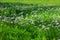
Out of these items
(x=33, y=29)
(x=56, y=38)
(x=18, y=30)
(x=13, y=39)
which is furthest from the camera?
(x=33, y=29)

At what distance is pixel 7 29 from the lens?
914 centimetres

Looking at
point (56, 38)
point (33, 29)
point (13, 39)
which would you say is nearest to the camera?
point (13, 39)

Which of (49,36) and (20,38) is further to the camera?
(49,36)

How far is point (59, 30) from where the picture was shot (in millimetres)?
10086

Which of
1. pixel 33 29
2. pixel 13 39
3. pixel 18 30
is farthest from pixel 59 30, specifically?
pixel 13 39

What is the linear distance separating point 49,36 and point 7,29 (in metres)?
1.59

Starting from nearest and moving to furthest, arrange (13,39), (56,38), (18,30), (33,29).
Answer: (13,39) → (56,38) → (18,30) → (33,29)

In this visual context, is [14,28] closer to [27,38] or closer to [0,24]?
[0,24]

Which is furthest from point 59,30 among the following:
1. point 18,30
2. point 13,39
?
point 13,39

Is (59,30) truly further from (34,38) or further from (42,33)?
(34,38)

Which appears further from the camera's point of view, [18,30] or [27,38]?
[18,30]

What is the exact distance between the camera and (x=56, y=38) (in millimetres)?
8633

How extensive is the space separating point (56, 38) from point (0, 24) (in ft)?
7.85

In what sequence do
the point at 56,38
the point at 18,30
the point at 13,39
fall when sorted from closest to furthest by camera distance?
the point at 13,39 < the point at 56,38 < the point at 18,30
